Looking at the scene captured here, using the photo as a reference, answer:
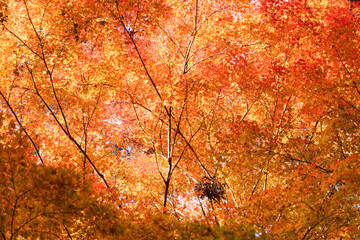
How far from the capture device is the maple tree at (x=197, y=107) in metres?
4.91

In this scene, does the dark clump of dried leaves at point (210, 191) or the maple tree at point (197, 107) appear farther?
the dark clump of dried leaves at point (210, 191)

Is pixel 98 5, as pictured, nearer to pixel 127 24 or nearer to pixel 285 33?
pixel 127 24

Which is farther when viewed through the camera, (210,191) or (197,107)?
(197,107)

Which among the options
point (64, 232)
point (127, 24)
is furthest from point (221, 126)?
point (64, 232)

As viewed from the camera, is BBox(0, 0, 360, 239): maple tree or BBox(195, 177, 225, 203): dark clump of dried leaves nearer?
BBox(0, 0, 360, 239): maple tree

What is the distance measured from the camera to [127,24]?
9.11 m

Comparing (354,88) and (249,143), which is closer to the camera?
(354,88)

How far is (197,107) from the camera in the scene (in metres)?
13.1

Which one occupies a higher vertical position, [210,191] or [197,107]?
[197,107]

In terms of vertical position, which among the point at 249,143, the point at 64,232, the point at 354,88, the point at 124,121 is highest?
the point at 124,121

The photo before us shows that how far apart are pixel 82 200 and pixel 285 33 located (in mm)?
10165

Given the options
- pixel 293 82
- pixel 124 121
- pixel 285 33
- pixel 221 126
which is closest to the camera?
pixel 293 82

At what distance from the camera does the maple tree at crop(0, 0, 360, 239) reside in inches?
193

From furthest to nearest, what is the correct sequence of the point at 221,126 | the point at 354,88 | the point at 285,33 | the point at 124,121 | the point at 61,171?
the point at 124,121, the point at 221,126, the point at 285,33, the point at 354,88, the point at 61,171
